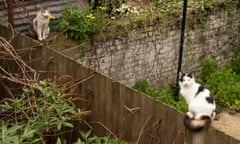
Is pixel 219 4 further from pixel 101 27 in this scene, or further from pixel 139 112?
pixel 139 112

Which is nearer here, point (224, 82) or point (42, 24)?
point (42, 24)

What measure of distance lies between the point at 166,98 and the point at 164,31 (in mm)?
1326

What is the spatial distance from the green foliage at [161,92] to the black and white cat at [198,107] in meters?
3.06

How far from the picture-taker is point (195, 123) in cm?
351

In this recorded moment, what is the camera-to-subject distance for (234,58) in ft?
32.8

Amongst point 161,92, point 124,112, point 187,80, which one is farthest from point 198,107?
point 161,92

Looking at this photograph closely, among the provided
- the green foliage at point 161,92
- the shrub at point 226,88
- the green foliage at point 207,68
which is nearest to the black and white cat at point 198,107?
the green foliage at point 161,92

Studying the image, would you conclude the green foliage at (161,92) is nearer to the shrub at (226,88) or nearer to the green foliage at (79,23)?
the shrub at (226,88)

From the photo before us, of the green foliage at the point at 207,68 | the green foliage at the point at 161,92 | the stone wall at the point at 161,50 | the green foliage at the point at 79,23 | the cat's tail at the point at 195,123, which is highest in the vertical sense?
the green foliage at the point at 79,23

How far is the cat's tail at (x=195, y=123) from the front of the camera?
3504 mm

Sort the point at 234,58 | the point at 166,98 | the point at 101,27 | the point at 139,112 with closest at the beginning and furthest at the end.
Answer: the point at 139,112 → the point at 101,27 → the point at 166,98 → the point at 234,58

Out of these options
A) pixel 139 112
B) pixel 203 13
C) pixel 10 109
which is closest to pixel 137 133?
pixel 139 112

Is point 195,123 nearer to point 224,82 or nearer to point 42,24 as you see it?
point 42,24

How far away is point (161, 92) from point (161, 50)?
32.5 inches
